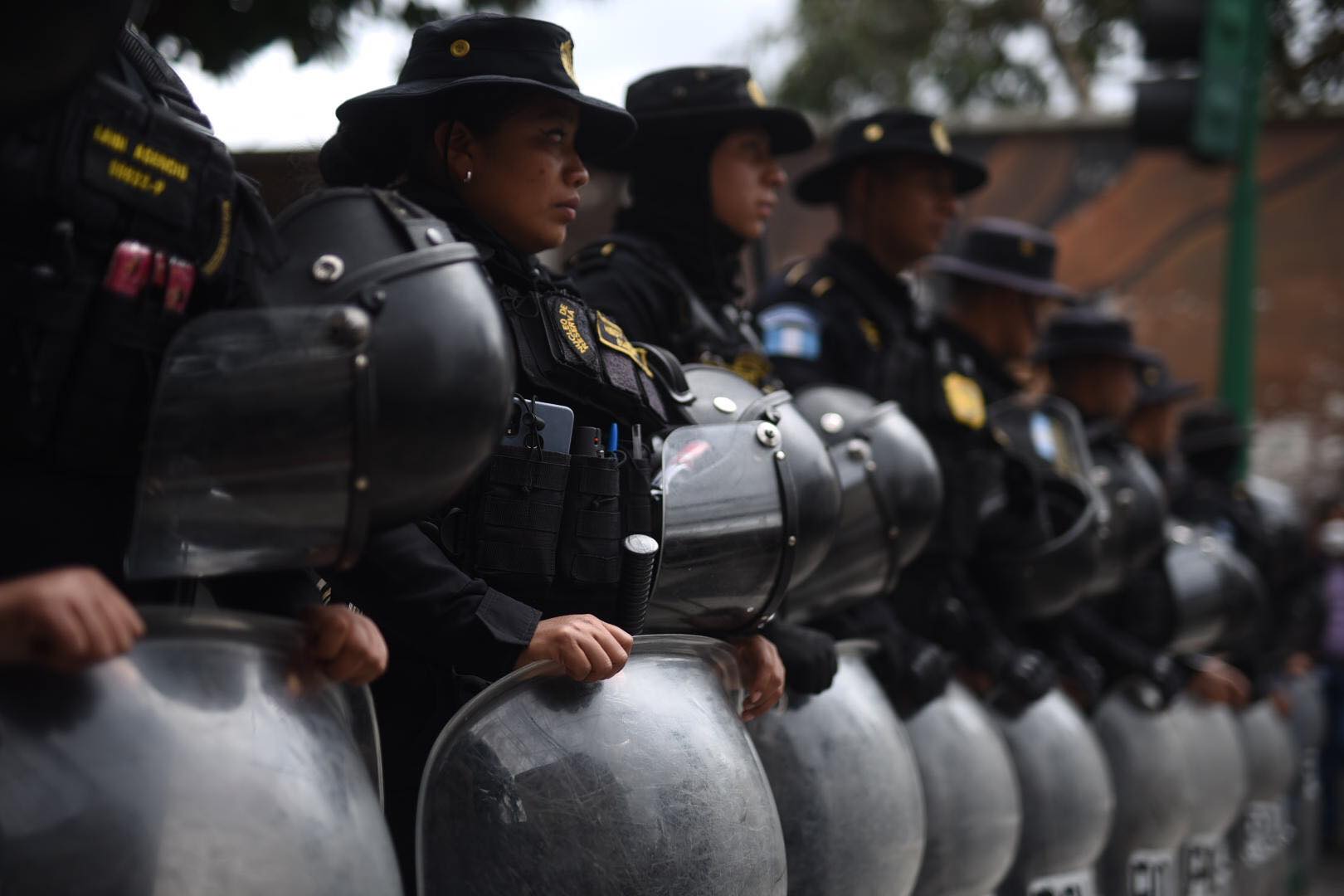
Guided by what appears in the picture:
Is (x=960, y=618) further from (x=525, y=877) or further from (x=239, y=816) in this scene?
(x=239, y=816)

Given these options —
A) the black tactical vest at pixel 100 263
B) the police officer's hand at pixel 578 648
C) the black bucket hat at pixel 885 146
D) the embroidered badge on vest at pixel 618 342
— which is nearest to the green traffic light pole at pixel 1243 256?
the black bucket hat at pixel 885 146

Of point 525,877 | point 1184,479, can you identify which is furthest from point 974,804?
point 1184,479

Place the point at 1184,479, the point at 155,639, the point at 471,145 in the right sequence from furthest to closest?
the point at 1184,479 → the point at 471,145 → the point at 155,639

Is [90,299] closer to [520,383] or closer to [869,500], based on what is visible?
[520,383]

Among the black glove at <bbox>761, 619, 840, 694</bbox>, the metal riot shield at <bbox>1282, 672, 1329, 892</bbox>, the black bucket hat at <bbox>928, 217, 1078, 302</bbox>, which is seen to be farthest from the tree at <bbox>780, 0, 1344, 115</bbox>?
the black glove at <bbox>761, 619, 840, 694</bbox>

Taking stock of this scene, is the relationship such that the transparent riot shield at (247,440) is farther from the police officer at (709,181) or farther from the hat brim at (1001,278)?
the hat brim at (1001,278)

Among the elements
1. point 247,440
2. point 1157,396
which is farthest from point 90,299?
point 1157,396

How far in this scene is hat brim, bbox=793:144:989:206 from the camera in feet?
16.2

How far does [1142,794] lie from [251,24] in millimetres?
3966

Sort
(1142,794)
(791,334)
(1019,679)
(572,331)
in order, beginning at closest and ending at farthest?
(572,331), (791,334), (1019,679), (1142,794)

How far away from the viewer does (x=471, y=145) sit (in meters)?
2.78

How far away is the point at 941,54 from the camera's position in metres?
21.9

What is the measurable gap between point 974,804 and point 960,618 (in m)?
0.62

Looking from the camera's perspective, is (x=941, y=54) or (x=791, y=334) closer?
(x=791, y=334)
